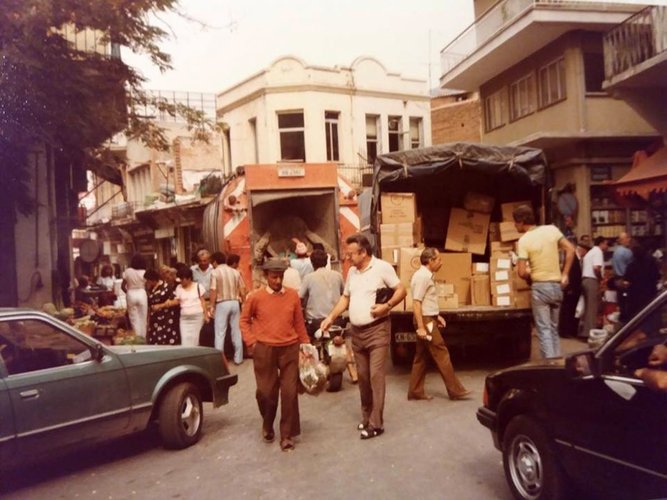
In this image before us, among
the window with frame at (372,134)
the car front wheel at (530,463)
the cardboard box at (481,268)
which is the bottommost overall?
the car front wheel at (530,463)

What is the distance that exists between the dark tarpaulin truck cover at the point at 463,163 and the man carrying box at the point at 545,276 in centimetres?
133

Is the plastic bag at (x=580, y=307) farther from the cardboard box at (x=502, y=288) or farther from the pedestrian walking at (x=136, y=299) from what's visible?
the pedestrian walking at (x=136, y=299)

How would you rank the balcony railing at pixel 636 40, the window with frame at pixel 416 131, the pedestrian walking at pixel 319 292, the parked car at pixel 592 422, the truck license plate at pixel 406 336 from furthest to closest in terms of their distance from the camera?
1. the window with frame at pixel 416 131
2. the balcony railing at pixel 636 40
3. the truck license plate at pixel 406 336
4. the pedestrian walking at pixel 319 292
5. the parked car at pixel 592 422

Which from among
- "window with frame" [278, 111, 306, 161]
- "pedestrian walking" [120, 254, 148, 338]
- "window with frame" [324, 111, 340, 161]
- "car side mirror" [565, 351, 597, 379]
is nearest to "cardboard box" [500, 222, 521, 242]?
"car side mirror" [565, 351, 597, 379]

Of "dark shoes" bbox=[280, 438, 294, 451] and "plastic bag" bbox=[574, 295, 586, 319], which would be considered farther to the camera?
"plastic bag" bbox=[574, 295, 586, 319]

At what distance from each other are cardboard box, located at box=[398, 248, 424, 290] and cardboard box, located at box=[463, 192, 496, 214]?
156 cm

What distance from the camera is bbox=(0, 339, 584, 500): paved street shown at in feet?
15.8

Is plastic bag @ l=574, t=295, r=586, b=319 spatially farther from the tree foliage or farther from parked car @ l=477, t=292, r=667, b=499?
the tree foliage

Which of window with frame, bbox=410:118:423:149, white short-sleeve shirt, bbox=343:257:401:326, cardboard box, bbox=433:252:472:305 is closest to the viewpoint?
white short-sleeve shirt, bbox=343:257:401:326

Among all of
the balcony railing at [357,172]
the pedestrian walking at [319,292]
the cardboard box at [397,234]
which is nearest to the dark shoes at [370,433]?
the pedestrian walking at [319,292]

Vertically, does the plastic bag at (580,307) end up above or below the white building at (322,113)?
below

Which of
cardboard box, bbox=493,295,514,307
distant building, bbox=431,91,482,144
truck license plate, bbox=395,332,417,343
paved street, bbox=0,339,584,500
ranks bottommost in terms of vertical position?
paved street, bbox=0,339,584,500

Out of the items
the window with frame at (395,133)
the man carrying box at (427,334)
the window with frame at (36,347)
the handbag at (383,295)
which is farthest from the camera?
the window with frame at (395,133)

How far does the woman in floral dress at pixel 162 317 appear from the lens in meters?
9.01
